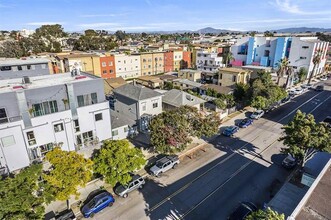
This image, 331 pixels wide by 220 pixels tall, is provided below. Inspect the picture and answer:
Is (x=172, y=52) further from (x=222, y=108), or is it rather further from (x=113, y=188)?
(x=113, y=188)

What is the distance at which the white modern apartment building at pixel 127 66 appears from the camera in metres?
67.4

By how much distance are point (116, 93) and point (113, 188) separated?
1872 cm

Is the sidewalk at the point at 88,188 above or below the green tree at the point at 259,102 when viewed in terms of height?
below

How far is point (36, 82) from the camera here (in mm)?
26219

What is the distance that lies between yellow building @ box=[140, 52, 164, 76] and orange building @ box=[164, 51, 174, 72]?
62.0 inches

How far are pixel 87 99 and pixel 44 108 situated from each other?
4707 millimetres

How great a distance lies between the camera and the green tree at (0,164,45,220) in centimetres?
1270

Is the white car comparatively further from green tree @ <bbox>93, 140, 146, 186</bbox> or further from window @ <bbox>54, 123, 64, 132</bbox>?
window @ <bbox>54, 123, 64, 132</bbox>

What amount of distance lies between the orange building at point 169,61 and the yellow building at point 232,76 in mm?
32171

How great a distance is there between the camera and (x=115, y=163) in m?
19.0

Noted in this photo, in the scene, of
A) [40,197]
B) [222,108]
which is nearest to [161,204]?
[40,197]

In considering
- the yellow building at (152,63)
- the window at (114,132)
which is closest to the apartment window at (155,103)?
the window at (114,132)

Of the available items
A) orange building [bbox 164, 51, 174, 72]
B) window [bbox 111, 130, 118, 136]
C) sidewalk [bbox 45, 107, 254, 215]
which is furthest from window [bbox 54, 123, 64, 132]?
orange building [bbox 164, 51, 174, 72]

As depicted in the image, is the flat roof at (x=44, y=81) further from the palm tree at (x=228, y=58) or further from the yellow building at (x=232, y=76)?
the palm tree at (x=228, y=58)
